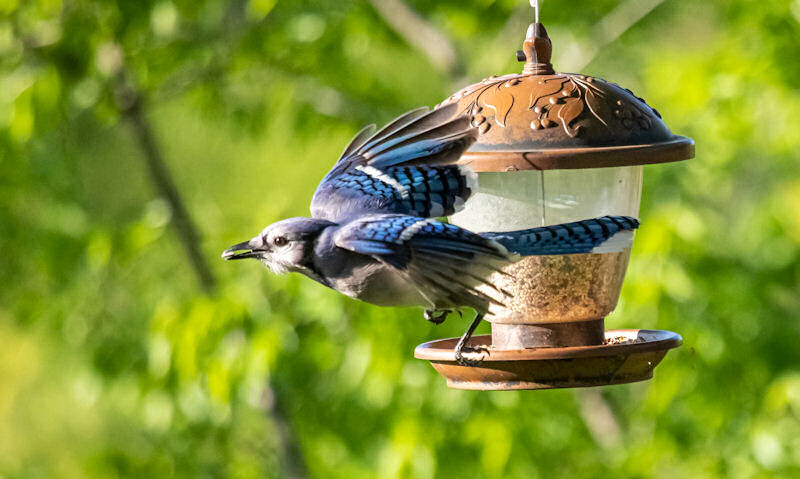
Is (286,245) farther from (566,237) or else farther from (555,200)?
(555,200)

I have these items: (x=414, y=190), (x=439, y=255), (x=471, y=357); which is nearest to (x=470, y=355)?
(x=471, y=357)

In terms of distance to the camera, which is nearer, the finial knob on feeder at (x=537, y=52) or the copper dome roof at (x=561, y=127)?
the copper dome roof at (x=561, y=127)

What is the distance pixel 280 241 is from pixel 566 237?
84cm

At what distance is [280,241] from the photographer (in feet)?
11.0

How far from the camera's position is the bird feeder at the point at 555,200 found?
10.9 feet

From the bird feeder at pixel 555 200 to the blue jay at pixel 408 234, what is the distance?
0.11m

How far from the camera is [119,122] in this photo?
26.8ft

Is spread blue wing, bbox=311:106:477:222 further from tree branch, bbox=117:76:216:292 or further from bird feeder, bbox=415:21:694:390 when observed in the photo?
tree branch, bbox=117:76:216:292

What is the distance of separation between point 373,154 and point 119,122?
4875 mm

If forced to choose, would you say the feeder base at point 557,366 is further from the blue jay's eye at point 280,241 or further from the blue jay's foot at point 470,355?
the blue jay's eye at point 280,241

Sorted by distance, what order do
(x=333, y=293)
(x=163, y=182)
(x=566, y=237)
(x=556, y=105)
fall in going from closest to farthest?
(x=566, y=237) < (x=556, y=105) < (x=333, y=293) < (x=163, y=182)

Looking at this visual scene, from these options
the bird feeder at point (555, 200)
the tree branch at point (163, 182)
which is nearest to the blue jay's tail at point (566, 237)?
the bird feeder at point (555, 200)

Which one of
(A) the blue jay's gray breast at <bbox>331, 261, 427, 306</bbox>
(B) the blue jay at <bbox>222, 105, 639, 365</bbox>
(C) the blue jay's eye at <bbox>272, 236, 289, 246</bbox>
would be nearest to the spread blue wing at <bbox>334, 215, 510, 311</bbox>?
(B) the blue jay at <bbox>222, 105, 639, 365</bbox>

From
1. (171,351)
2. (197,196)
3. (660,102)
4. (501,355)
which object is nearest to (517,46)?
(660,102)
